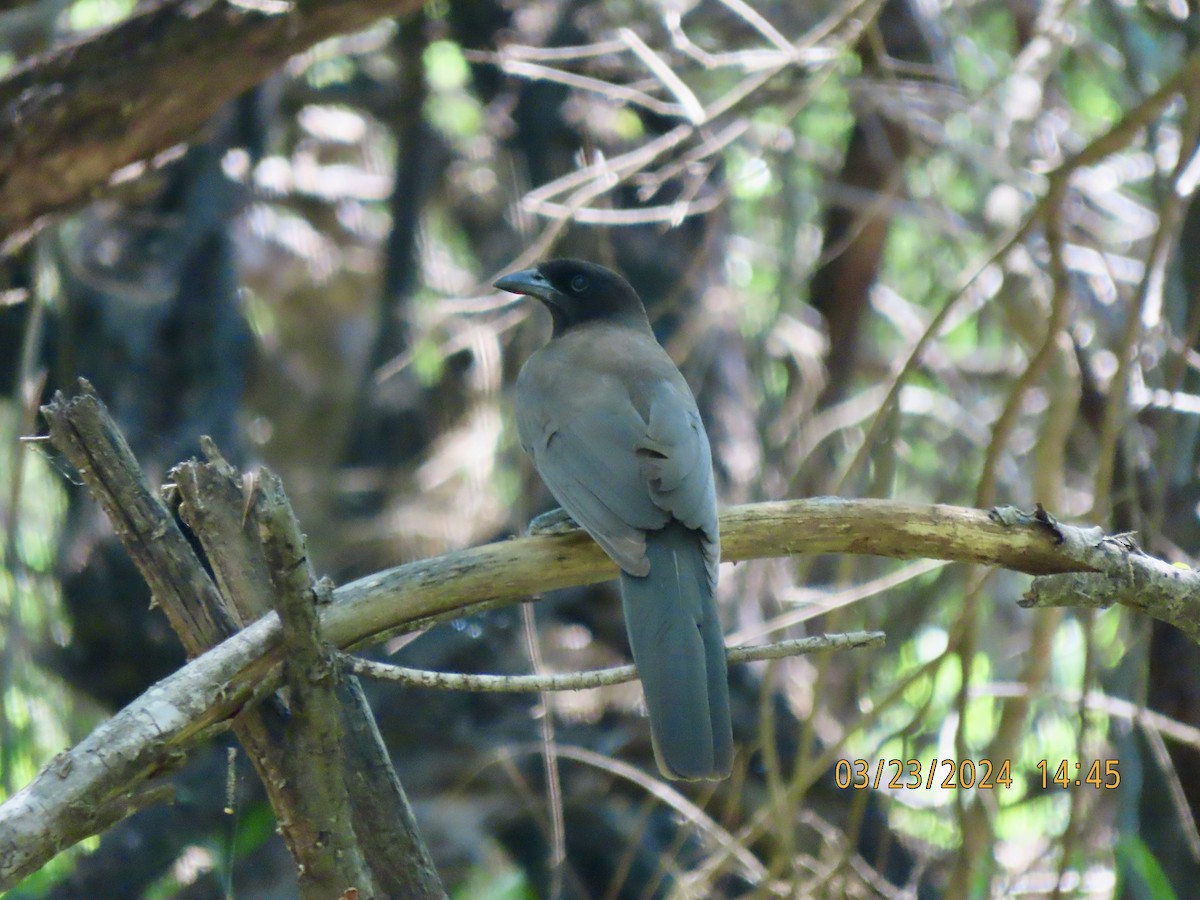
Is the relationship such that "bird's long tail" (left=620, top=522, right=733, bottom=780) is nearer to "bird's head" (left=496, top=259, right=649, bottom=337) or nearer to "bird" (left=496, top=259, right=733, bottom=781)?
"bird" (left=496, top=259, right=733, bottom=781)

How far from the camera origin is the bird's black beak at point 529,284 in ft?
14.8

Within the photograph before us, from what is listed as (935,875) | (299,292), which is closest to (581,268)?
(935,875)

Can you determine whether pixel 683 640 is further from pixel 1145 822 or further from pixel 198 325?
pixel 198 325

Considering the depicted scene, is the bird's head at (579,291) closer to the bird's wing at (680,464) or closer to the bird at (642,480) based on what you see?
the bird at (642,480)

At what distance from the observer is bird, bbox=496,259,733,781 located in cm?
299

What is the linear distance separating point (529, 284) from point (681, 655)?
1.86m

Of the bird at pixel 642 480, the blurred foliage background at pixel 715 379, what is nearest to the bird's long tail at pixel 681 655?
the bird at pixel 642 480

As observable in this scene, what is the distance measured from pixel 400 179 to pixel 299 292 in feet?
8.28

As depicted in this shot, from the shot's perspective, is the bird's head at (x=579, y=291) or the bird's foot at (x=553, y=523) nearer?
the bird's foot at (x=553, y=523)

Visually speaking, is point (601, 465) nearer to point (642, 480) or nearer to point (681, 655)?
point (642, 480)

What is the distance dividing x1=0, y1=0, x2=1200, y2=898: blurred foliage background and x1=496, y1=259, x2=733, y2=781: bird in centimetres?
39

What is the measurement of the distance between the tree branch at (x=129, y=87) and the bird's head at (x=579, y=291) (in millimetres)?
1068

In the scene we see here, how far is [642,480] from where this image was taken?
3.52m
